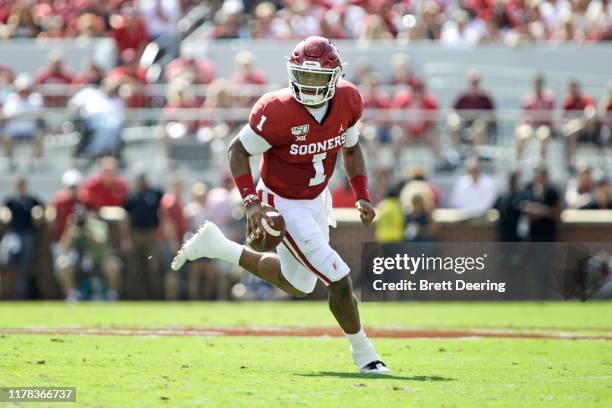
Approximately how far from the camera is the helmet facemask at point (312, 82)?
27.5 feet

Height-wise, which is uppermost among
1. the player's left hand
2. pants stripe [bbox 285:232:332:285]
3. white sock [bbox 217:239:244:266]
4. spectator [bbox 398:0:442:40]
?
the player's left hand

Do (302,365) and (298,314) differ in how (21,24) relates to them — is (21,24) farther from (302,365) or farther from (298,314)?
(302,365)

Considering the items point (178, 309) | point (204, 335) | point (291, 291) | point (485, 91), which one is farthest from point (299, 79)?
point (485, 91)

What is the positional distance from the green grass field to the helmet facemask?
6.08 feet

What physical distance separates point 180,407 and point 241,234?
10889 millimetres

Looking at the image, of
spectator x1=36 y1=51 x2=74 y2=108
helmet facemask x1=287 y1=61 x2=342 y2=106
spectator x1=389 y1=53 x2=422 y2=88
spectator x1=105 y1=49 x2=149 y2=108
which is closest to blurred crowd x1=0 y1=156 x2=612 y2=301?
spectator x1=105 y1=49 x2=149 y2=108

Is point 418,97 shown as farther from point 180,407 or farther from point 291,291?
point 180,407

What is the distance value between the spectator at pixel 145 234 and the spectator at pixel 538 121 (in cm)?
512

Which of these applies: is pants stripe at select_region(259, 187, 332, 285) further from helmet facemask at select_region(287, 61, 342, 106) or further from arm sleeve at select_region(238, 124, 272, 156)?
helmet facemask at select_region(287, 61, 342, 106)

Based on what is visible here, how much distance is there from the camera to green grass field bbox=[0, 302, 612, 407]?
7062mm

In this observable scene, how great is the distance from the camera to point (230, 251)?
30.3 feet

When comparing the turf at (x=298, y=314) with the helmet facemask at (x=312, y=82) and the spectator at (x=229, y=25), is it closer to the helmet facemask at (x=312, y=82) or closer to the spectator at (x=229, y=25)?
the helmet facemask at (x=312, y=82)

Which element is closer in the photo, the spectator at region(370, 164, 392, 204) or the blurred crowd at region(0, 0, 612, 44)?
the spectator at region(370, 164, 392, 204)

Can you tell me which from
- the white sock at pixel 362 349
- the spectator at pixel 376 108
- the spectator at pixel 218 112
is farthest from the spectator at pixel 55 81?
the white sock at pixel 362 349
